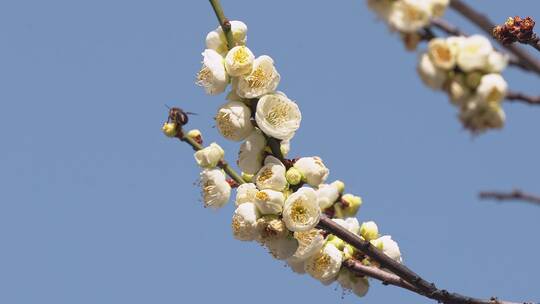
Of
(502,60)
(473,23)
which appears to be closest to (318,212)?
(502,60)

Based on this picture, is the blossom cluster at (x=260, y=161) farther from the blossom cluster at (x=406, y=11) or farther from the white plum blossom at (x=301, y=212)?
the blossom cluster at (x=406, y=11)

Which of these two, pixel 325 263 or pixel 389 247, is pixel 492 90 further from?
pixel 389 247

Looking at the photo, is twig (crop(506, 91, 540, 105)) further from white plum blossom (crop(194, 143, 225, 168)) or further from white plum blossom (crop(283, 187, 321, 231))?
white plum blossom (crop(194, 143, 225, 168))

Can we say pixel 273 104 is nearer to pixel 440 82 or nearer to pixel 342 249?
pixel 342 249

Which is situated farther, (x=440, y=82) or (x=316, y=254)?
(x=316, y=254)

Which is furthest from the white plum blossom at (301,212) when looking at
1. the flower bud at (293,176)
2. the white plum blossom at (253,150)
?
the white plum blossom at (253,150)

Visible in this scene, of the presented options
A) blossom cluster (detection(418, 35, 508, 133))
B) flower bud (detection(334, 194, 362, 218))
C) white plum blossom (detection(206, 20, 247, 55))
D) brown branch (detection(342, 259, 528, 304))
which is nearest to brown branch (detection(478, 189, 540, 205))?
blossom cluster (detection(418, 35, 508, 133))

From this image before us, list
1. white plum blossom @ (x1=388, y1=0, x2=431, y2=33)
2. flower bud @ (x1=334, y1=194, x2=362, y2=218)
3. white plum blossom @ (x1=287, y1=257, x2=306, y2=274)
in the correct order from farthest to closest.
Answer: flower bud @ (x1=334, y1=194, x2=362, y2=218) → white plum blossom @ (x1=287, y1=257, x2=306, y2=274) → white plum blossom @ (x1=388, y1=0, x2=431, y2=33)
